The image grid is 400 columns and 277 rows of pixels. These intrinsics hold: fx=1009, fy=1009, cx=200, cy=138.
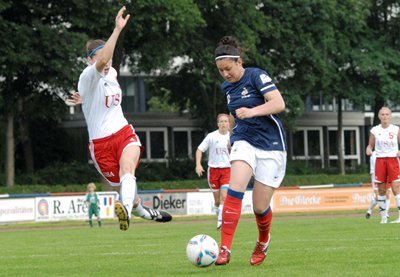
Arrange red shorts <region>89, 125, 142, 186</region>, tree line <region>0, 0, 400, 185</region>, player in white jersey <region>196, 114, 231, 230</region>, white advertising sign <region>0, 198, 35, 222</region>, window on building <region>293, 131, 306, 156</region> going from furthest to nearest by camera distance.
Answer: window on building <region>293, 131, 306, 156</region> → tree line <region>0, 0, 400, 185</region> → white advertising sign <region>0, 198, 35, 222</region> → player in white jersey <region>196, 114, 231, 230</region> → red shorts <region>89, 125, 142, 186</region>

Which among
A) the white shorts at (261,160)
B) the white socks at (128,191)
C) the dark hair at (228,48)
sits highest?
the dark hair at (228,48)

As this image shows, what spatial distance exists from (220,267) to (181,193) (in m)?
26.3

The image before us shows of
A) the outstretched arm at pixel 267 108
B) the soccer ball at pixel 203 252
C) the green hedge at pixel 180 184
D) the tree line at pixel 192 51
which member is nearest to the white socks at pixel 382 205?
the outstretched arm at pixel 267 108

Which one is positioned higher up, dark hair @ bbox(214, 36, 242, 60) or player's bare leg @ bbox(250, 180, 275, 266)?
dark hair @ bbox(214, 36, 242, 60)

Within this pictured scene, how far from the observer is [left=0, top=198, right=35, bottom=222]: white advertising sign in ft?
109

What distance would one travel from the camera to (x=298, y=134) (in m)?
67.8

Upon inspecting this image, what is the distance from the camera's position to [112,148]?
12.0 meters

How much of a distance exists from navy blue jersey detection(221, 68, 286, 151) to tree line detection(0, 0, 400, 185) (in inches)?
1140

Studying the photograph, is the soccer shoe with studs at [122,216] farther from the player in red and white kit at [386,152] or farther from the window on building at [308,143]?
the window on building at [308,143]

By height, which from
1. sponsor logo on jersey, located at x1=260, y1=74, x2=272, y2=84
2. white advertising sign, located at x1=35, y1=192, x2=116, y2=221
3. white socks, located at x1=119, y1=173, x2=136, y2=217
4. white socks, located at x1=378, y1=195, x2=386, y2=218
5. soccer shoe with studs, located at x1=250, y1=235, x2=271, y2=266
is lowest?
white advertising sign, located at x1=35, y1=192, x2=116, y2=221

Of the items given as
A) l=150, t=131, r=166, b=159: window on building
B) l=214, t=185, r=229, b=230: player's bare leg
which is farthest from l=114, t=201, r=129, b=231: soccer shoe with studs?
l=150, t=131, r=166, b=159: window on building

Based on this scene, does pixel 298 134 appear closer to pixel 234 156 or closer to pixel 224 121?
pixel 224 121

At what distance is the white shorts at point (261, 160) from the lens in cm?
1111

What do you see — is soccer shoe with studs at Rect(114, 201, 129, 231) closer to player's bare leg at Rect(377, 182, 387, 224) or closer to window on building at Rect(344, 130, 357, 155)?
player's bare leg at Rect(377, 182, 387, 224)
